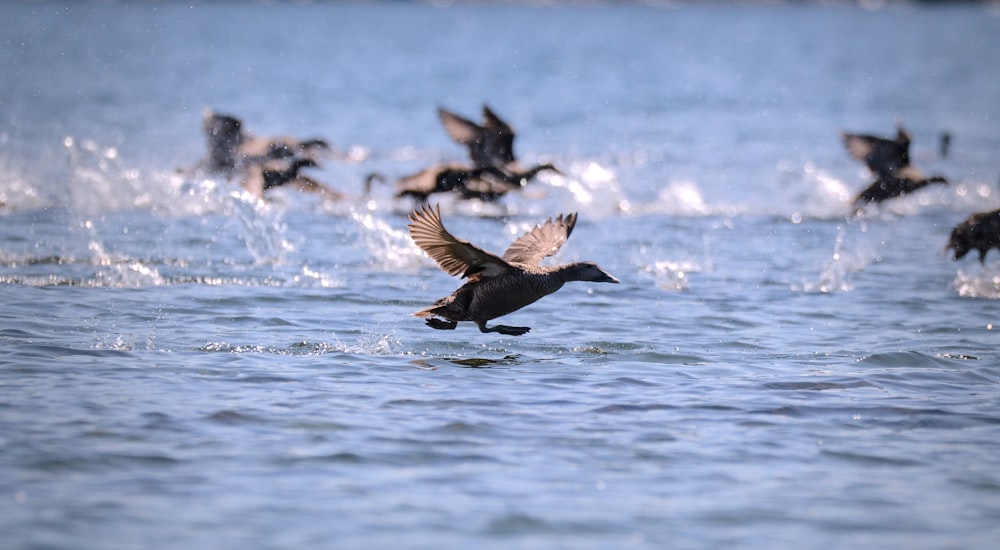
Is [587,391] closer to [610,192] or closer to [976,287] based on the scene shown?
[976,287]

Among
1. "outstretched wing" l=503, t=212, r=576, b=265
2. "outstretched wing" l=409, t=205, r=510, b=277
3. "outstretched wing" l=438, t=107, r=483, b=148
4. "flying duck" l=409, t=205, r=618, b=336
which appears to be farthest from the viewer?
"outstretched wing" l=438, t=107, r=483, b=148

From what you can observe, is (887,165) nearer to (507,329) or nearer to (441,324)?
(507,329)

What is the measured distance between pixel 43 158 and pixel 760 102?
22.4m

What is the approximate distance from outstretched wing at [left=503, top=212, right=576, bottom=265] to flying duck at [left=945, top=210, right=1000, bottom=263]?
179 inches

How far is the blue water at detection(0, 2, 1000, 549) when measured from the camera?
228 inches

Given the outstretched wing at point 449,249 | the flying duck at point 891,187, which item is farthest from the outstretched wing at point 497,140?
the outstretched wing at point 449,249

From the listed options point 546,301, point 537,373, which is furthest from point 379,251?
point 537,373

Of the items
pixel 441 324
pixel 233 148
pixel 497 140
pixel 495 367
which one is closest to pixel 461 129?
pixel 497 140

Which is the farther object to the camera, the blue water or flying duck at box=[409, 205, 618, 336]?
flying duck at box=[409, 205, 618, 336]

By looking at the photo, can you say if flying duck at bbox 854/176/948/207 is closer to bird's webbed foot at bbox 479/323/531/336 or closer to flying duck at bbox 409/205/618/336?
flying duck at bbox 409/205/618/336

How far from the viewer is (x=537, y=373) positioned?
830 centimetres

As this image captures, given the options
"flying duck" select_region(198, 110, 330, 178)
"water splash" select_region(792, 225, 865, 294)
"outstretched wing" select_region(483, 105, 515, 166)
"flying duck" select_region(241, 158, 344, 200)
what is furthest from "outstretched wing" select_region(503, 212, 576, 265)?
"flying duck" select_region(198, 110, 330, 178)

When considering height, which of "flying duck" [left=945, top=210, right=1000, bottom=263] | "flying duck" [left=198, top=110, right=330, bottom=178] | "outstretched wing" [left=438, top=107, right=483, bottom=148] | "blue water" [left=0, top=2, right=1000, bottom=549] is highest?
"outstretched wing" [left=438, top=107, right=483, bottom=148]

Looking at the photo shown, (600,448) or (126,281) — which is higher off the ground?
(126,281)
